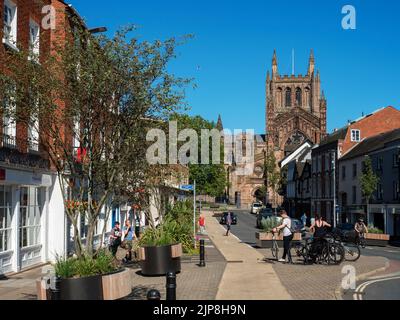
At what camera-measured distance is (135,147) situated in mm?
12445

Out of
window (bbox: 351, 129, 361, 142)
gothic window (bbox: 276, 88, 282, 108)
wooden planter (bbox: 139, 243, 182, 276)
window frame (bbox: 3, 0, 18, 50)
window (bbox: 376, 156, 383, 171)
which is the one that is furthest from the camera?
gothic window (bbox: 276, 88, 282, 108)

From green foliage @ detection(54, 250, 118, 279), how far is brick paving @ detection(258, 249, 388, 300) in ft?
13.5

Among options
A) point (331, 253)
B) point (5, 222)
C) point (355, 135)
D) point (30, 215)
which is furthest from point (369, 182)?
point (5, 222)

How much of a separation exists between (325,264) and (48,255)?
9407mm

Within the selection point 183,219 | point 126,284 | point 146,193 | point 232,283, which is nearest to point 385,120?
point 183,219

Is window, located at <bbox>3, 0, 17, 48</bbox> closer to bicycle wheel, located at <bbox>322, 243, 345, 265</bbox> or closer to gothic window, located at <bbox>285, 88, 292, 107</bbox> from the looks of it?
bicycle wheel, located at <bbox>322, 243, 345, 265</bbox>

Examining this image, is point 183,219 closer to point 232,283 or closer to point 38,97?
point 232,283

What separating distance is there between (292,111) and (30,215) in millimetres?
98442

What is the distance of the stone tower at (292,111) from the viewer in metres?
112

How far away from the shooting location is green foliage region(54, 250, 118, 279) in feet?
32.1

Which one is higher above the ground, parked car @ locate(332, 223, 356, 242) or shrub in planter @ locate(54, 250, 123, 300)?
shrub in planter @ locate(54, 250, 123, 300)

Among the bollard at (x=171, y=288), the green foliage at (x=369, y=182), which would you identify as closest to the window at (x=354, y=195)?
the green foliage at (x=369, y=182)

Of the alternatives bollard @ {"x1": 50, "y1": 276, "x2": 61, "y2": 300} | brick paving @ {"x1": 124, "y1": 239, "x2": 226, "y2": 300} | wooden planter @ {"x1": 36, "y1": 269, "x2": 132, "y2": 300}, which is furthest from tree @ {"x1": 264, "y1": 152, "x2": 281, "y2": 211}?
bollard @ {"x1": 50, "y1": 276, "x2": 61, "y2": 300}

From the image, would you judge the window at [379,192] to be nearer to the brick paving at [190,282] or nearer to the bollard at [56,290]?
the brick paving at [190,282]
